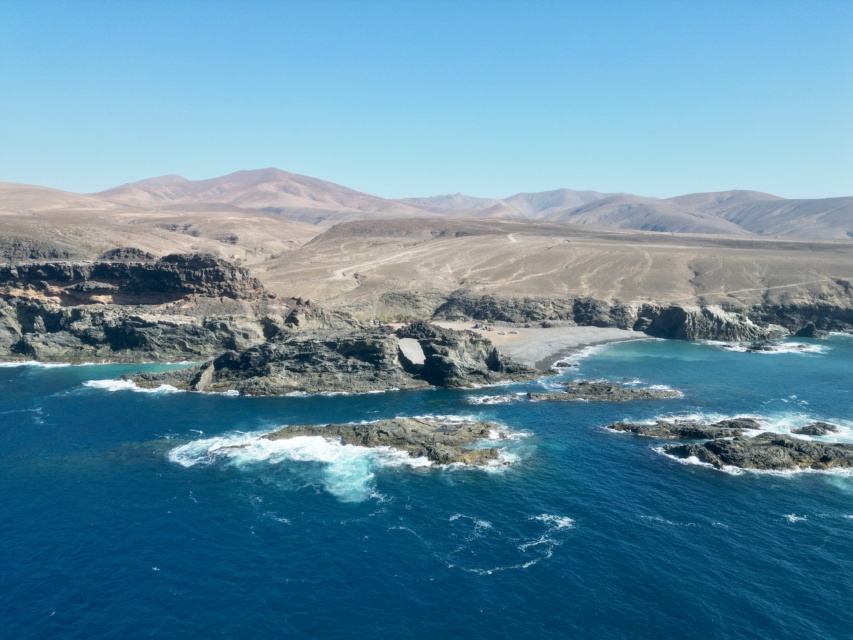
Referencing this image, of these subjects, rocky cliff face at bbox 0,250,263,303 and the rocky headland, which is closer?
the rocky headland

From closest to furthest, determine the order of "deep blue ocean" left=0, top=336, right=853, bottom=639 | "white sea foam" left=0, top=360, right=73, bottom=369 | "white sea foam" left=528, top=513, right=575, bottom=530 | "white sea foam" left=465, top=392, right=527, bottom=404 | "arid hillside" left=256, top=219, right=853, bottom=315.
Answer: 1. "deep blue ocean" left=0, top=336, right=853, bottom=639
2. "white sea foam" left=528, top=513, right=575, bottom=530
3. "white sea foam" left=465, top=392, right=527, bottom=404
4. "white sea foam" left=0, top=360, right=73, bottom=369
5. "arid hillside" left=256, top=219, right=853, bottom=315

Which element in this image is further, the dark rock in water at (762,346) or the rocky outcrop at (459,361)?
the dark rock in water at (762,346)

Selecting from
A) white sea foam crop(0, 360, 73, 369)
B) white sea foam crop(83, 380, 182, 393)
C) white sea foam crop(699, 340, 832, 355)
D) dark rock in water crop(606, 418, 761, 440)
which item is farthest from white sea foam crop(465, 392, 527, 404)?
white sea foam crop(0, 360, 73, 369)

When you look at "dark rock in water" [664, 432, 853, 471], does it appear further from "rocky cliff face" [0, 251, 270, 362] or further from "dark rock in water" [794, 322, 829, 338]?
"dark rock in water" [794, 322, 829, 338]

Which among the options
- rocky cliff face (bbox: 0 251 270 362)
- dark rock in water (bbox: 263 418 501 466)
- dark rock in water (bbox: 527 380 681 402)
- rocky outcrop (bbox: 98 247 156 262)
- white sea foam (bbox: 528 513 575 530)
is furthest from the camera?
rocky outcrop (bbox: 98 247 156 262)

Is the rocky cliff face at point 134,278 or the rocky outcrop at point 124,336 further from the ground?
the rocky cliff face at point 134,278

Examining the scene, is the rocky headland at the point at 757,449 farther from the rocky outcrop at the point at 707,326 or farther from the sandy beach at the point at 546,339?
the rocky outcrop at the point at 707,326

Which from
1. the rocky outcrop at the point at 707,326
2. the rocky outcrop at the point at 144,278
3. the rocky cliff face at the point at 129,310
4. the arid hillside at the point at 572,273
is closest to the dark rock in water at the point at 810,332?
the rocky outcrop at the point at 707,326
